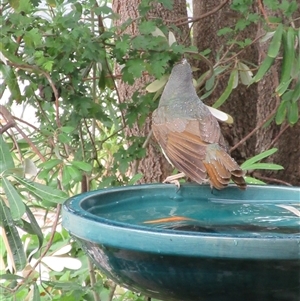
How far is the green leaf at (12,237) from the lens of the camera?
2184mm

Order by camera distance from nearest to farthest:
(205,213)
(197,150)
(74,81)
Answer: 1. (205,213)
2. (197,150)
3. (74,81)

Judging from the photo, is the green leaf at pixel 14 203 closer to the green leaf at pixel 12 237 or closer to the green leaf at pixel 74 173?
the green leaf at pixel 12 237

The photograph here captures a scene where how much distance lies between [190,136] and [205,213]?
2.38 ft

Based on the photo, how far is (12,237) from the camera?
7.27ft

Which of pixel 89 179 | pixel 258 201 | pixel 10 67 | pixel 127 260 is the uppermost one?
pixel 10 67

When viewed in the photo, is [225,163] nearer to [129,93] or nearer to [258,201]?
[258,201]

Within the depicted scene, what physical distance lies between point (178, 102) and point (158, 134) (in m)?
0.19

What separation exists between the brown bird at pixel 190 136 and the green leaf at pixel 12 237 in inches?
24.0

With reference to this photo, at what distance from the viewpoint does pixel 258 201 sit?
2020mm

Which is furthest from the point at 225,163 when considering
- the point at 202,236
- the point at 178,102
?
the point at 202,236

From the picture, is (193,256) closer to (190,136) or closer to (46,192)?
(46,192)

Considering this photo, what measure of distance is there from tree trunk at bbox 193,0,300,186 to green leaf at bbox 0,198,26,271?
1.92 meters

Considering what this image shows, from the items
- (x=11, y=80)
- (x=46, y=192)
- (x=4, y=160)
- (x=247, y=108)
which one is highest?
(x=11, y=80)

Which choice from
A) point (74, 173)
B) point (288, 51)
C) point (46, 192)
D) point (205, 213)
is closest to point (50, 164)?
point (74, 173)
